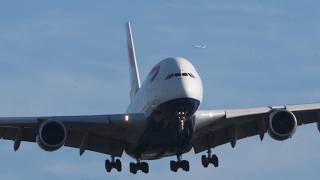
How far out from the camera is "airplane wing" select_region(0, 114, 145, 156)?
1804 inches

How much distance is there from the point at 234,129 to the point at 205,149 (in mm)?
2046

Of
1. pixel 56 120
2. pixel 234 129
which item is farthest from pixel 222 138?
pixel 56 120

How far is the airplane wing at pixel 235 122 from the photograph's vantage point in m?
46.2

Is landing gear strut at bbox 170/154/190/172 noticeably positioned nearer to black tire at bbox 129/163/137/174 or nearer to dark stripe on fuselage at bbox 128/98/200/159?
dark stripe on fuselage at bbox 128/98/200/159

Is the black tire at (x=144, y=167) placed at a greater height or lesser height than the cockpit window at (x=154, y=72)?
lesser

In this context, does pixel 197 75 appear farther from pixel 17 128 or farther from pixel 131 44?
pixel 131 44

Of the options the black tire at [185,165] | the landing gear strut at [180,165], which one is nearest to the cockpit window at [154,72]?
the landing gear strut at [180,165]

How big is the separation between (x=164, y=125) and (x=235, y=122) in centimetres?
467

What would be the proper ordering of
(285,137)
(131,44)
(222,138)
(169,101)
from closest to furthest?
(169,101) → (285,137) → (222,138) → (131,44)

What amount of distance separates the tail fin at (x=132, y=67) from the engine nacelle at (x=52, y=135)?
10919 millimetres

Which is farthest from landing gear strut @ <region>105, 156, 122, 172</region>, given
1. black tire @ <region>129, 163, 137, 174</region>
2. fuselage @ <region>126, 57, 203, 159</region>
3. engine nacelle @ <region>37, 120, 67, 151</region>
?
engine nacelle @ <region>37, 120, 67, 151</region>

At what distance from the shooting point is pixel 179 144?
45094 mm

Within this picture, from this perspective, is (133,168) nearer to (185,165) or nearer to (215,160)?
(185,165)

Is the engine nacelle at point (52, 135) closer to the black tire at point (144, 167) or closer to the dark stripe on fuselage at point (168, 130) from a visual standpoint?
the dark stripe on fuselage at point (168, 130)
